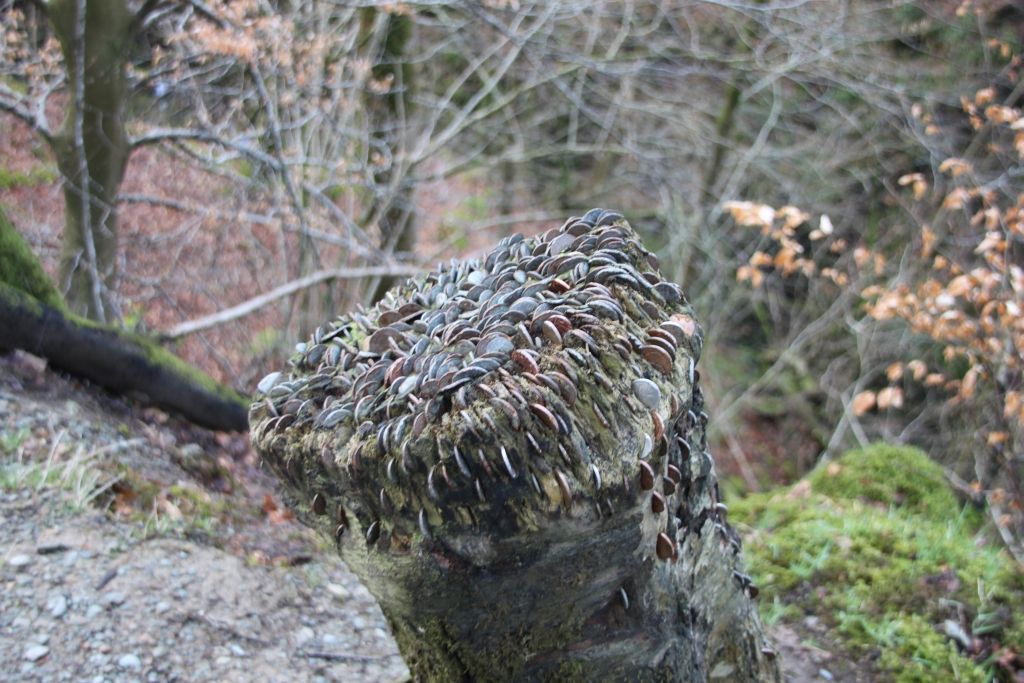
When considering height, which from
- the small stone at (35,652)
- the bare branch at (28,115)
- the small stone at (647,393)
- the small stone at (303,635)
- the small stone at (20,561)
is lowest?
the small stone at (303,635)

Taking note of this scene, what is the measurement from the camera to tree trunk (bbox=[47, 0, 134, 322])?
15.4 ft

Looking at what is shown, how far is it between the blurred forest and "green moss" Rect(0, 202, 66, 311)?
0.65 m

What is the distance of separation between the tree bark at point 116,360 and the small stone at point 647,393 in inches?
141

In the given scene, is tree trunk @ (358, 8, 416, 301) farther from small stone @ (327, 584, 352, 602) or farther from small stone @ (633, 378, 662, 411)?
small stone @ (633, 378, 662, 411)

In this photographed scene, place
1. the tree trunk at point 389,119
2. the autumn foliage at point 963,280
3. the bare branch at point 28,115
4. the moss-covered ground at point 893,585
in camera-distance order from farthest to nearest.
Result: the tree trunk at point 389,119 → the bare branch at point 28,115 → the autumn foliage at point 963,280 → the moss-covered ground at point 893,585

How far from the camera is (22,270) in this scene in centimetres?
420

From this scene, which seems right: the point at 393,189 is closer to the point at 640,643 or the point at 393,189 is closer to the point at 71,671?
the point at 71,671

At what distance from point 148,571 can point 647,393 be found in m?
2.39

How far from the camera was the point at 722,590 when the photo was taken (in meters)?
2.40

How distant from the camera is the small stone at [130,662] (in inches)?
109

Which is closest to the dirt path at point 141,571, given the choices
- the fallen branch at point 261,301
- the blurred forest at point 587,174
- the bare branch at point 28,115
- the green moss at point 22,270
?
the green moss at point 22,270

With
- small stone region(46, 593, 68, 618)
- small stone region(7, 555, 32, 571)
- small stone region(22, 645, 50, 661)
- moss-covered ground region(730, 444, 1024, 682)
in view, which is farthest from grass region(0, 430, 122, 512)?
moss-covered ground region(730, 444, 1024, 682)

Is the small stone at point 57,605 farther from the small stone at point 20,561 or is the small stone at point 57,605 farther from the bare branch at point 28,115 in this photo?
the bare branch at point 28,115

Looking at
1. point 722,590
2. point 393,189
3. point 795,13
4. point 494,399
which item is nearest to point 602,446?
point 494,399
